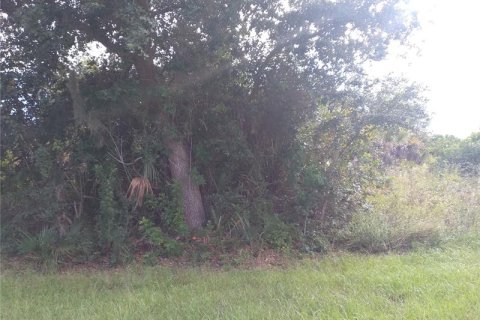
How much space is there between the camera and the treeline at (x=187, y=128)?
23.6 feet

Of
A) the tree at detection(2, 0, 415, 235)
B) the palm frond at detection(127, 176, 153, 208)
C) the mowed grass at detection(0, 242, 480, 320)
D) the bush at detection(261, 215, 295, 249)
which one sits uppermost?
the tree at detection(2, 0, 415, 235)

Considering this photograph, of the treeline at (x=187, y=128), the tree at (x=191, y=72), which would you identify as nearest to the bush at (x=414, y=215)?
the treeline at (x=187, y=128)

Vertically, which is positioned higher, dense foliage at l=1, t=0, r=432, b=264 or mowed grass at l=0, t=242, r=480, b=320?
dense foliage at l=1, t=0, r=432, b=264

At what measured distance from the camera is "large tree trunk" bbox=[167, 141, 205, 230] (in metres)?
8.12

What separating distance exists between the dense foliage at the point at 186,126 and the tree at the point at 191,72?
0.03m

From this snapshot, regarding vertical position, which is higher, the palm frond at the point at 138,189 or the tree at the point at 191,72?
the tree at the point at 191,72

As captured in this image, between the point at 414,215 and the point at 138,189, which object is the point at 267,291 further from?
the point at 414,215

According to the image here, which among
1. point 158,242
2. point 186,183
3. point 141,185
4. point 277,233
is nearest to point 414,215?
point 277,233

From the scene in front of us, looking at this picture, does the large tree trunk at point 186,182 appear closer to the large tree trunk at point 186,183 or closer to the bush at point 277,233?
the large tree trunk at point 186,183

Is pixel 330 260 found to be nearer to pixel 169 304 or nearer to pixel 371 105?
pixel 169 304

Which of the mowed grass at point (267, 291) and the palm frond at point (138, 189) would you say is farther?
the palm frond at point (138, 189)

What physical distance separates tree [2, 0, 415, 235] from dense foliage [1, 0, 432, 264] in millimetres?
27

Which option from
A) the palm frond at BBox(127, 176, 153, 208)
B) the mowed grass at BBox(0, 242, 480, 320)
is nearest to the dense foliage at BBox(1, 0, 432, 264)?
the palm frond at BBox(127, 176, 153, 208)

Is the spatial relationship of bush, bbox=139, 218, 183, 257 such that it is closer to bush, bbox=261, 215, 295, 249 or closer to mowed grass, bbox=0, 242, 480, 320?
mowed grass, bbox=0, 242, 480, 320
